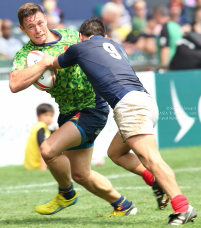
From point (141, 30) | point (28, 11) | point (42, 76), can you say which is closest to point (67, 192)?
point (42, 76)

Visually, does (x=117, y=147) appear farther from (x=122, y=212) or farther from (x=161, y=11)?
(x=161, y=11)

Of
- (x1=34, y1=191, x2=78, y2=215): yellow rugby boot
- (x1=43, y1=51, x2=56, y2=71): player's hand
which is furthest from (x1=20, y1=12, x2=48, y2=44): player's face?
(x1=34, y1=191, x2=78, y2=215): yellow rugby boot

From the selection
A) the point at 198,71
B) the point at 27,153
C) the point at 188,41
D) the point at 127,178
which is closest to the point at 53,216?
the point at 127,178

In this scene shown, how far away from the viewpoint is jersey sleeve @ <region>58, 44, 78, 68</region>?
482 cm

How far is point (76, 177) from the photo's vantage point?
5.48m

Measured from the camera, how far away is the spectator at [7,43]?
1251 centimetres

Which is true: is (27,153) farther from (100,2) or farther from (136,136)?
(100,2)

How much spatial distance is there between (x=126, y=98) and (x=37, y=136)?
5299mm

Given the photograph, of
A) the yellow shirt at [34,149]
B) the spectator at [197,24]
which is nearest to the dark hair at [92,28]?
the yellow shirt at [34,149]

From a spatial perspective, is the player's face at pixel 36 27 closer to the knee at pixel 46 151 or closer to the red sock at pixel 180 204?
the knee at pixel 46 151

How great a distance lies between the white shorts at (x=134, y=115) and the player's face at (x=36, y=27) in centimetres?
120

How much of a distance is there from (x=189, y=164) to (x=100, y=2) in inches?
369

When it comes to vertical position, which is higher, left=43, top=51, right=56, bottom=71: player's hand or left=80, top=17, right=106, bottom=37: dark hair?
left=80, top=17, right=106, bottom=37: dark hair

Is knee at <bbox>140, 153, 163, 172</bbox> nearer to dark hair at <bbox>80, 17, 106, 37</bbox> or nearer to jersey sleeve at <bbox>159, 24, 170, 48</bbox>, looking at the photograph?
dark hair at <bbox>80, 17, 106, 37</bbox>
